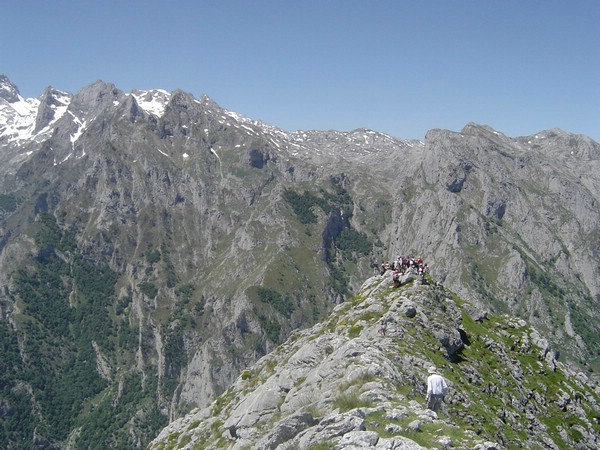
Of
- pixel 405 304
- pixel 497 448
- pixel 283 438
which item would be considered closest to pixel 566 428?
pixel 405 304

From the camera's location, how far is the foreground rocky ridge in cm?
3016

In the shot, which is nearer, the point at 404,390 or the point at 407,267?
the point at 404,390

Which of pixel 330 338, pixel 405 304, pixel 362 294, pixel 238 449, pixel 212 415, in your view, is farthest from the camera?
pixel 362 294

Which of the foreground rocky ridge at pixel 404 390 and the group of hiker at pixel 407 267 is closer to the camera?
the foreground rocky ridge at pixel 404 390

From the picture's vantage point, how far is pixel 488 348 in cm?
6222

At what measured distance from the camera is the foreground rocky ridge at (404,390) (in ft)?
98.9

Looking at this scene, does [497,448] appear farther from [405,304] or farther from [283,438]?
[405,304]

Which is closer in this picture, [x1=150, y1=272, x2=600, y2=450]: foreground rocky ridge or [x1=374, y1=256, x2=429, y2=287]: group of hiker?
[x1=150, y1=272, x2=600, y2=450]: foreground rocky ridge

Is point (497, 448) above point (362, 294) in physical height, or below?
below

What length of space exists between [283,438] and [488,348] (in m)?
36.5

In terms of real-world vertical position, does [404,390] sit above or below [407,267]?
below

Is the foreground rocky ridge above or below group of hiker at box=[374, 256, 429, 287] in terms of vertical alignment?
below

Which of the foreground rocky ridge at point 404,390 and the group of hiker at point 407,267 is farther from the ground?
the group of hiker at point 407,267

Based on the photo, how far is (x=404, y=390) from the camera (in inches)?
1517
